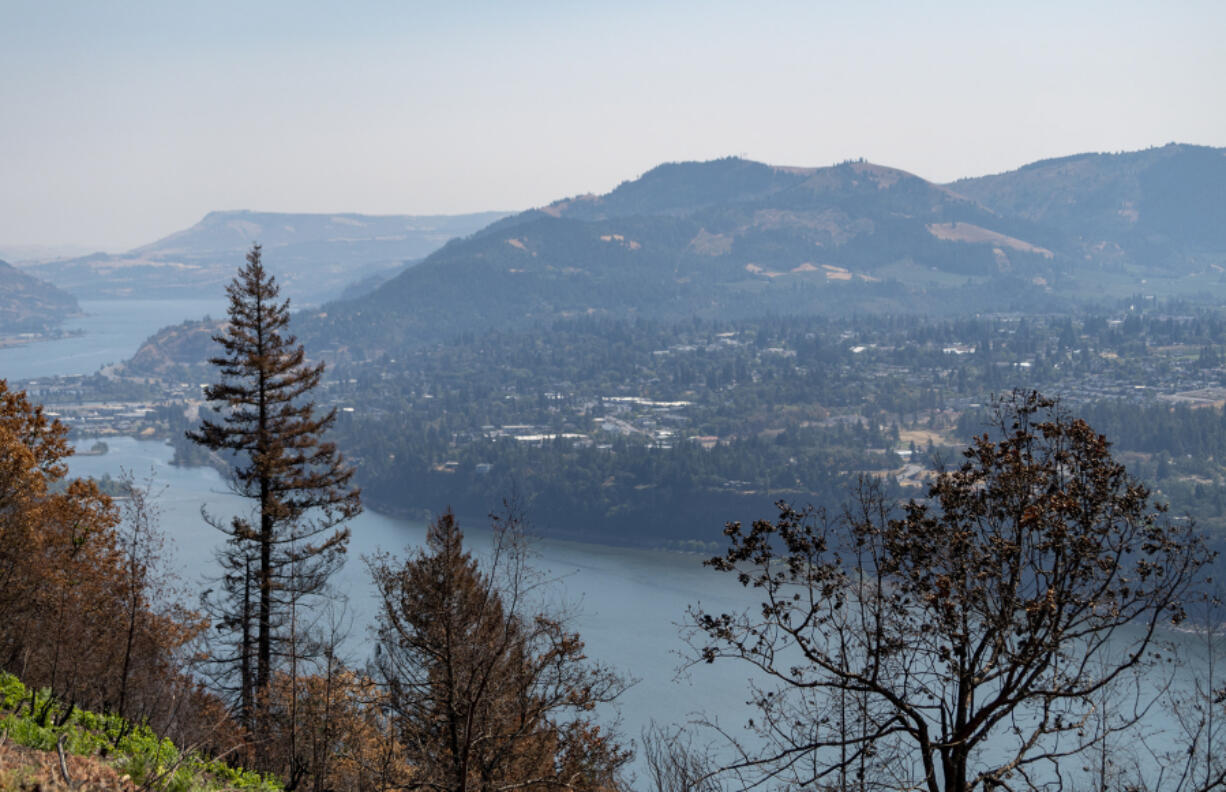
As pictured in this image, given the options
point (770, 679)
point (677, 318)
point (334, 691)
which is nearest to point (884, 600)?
point (334, 691)

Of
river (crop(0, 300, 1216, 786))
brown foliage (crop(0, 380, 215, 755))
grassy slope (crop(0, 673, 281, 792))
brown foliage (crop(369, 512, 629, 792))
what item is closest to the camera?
grassy slope (crop(0, 673, 281, 792))

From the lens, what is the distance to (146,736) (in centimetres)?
832

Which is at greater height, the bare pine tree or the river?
the bare pine tree

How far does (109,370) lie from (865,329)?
103325 millimetres

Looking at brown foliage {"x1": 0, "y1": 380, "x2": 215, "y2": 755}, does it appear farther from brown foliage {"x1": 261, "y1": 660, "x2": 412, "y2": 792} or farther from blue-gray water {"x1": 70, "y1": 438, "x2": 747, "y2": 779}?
blue-gray water {"x1": 70, "y1": 438, "x2": 747, "y2": 779}

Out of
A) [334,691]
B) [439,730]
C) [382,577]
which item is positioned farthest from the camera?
[334,691]

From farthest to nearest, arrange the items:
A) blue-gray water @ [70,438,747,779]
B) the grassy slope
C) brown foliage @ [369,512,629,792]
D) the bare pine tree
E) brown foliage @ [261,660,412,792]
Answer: blue-gray water @ [70,438,747,779]
the bare pine tree
brown foliage @ [261,660,412,792]
brown foliage @ [369,512,629,792]
the grassy slope

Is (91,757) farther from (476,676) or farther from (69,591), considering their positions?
(69,591)

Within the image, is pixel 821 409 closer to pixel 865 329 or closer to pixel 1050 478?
pixel 865 329

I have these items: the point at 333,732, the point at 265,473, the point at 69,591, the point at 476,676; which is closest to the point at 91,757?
the point at 476,676

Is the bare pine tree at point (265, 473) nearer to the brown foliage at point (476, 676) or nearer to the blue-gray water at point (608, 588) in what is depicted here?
the blue-gray water at point (608, 588)

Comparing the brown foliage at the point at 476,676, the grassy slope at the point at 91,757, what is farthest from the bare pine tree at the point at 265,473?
the grassy slope at the point at 91,757

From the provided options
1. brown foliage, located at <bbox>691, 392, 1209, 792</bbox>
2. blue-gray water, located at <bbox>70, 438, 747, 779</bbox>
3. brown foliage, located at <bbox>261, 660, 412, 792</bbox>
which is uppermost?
brown foliage, located at <bbox>691, 392, 1209, 792</bbox>

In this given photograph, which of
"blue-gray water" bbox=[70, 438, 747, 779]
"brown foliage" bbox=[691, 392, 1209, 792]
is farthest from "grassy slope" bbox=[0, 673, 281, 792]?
"blue-gray water" bbox=[70, 438, 747, 779]
